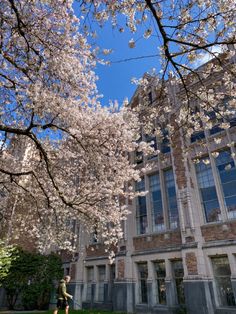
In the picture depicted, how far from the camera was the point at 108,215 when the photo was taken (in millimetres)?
10992

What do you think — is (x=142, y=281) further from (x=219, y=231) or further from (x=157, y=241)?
(x=219, y=231)

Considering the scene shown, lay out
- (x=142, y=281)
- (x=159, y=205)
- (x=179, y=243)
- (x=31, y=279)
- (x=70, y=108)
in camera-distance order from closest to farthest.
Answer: (x=70, y=108)
(x=179, y=243)
(x=142, y=281)
(x=159, y=205)
(x=31, y=279)

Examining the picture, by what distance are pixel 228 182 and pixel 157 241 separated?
15.9ft

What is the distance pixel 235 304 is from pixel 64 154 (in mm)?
9049

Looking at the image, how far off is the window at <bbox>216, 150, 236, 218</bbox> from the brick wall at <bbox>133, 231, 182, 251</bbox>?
9.28ft

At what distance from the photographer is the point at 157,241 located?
13781 millimetres

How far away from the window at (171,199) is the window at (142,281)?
2.98m

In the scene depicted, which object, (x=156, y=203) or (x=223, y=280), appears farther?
(x=156, y=203)

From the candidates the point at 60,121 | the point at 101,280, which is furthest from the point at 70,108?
the point at 101,280

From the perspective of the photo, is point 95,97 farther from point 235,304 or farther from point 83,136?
point 235,304

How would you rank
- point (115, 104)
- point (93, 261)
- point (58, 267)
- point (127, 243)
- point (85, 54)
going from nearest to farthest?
1. point (85, 54)
2. point (115, 104)
3. point (127, 243)
4. point (93, 261)
5. point (58, 267)

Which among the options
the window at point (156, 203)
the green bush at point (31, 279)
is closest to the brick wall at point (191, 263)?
the window at point (156, 203)

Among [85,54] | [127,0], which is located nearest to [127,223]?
[85,54]

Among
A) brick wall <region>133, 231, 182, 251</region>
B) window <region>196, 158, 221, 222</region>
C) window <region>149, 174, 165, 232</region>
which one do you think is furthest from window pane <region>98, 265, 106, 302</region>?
window <region>196, 158, 221, 222</region>
